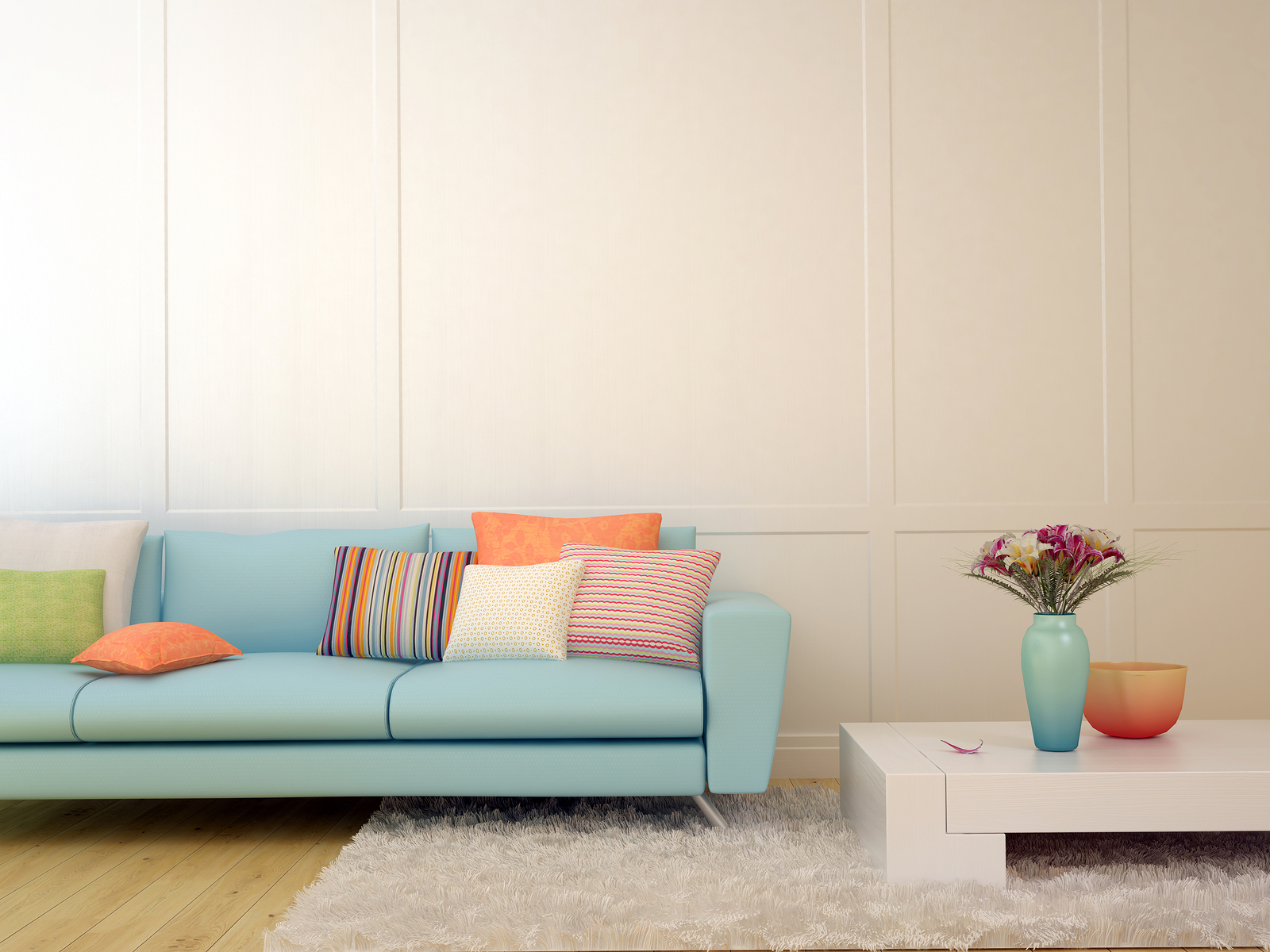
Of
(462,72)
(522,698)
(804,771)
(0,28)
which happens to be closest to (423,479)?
(522,698)

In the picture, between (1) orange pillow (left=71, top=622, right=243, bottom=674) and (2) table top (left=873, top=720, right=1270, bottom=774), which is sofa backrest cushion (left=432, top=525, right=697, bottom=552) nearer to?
(1) orange pillow (left=71, top=622, right=243, bottom=674)

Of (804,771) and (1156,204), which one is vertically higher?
(1156,204)

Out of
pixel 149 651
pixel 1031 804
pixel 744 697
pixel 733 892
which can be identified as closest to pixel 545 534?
pixel 744 697

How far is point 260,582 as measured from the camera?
2.94 metres

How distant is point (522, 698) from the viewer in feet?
7.64

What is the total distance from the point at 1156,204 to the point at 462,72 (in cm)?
259

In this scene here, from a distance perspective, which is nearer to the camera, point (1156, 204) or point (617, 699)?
point (617, 699)

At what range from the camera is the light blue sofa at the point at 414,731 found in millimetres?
2326

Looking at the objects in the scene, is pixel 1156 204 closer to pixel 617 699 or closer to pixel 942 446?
pixel 942 446

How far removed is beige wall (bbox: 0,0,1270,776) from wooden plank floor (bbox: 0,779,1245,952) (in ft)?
3.41

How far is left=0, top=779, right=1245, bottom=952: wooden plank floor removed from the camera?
72.2 inches

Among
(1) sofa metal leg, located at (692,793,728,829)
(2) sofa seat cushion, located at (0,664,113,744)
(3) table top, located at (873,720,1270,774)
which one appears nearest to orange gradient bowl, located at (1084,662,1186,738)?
(3) table top, located at (873,720,1270,774)

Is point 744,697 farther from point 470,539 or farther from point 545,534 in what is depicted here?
point 470,539

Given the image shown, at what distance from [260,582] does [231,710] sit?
68 cm
